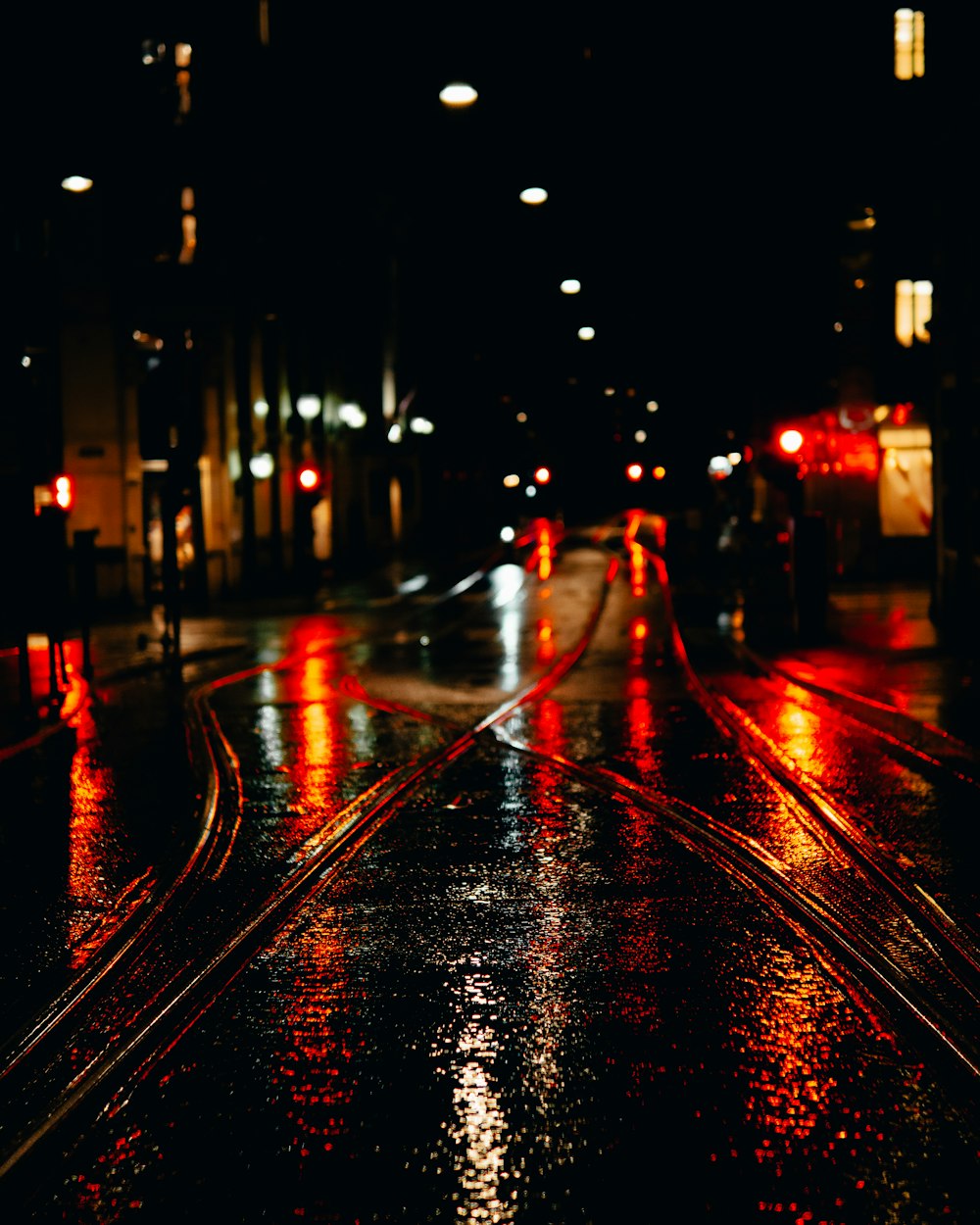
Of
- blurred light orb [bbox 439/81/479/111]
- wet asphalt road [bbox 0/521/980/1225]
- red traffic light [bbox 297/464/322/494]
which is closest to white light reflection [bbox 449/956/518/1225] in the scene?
wet asphalt road [bbox 0/521/980/1225]

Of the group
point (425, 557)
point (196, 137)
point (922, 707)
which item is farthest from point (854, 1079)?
point (425, 557)

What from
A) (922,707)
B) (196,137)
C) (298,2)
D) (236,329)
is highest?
(298,2)

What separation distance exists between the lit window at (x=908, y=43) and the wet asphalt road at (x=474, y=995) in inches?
943

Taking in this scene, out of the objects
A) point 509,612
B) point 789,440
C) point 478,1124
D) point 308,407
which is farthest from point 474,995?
point 308,407

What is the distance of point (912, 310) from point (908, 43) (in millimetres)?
5838

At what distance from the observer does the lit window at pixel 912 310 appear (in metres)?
32.7

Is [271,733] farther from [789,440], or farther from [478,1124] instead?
[789,440]

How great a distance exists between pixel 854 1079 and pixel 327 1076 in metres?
1.80

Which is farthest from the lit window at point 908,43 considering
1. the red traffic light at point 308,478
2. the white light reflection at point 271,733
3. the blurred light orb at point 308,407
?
the white light reflection at point 271,733

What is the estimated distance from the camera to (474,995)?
228 inches

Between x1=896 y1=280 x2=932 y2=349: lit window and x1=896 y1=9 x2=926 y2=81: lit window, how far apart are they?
14.8 feet

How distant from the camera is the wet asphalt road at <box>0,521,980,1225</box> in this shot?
411cm

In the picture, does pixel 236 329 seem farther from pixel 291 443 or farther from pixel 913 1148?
pixel 913 1148

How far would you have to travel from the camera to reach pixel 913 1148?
4.25m
